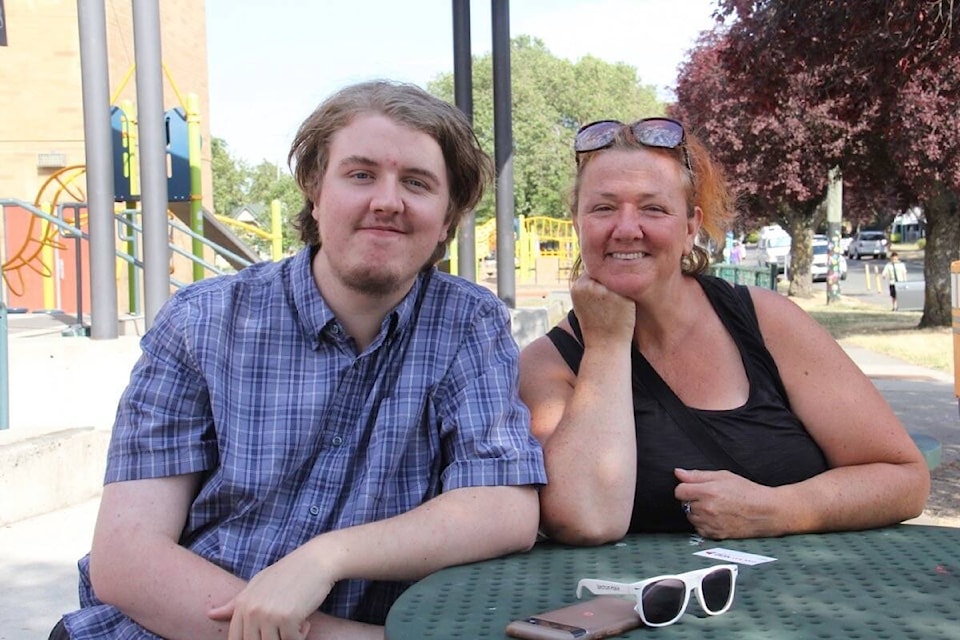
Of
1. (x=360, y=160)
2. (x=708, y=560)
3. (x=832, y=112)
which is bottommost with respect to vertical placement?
(x=708, y=560)

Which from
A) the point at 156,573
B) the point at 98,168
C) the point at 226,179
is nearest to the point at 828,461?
the point at 156,573

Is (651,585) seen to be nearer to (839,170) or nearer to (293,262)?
(293,262)

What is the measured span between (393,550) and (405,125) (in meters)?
0.80

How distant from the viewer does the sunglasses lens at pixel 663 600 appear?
169 cm

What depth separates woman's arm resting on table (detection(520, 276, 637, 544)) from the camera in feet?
7.23

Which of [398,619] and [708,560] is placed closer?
[398,619]

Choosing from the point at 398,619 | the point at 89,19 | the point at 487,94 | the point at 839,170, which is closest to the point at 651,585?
the point at 398,619

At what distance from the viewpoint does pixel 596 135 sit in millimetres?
2545

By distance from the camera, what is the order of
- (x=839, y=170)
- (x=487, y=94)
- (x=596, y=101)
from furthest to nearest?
(x=596, y=101) → (x=487, y=94) → (x=839, y=170)

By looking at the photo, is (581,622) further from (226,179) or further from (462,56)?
(226,179)

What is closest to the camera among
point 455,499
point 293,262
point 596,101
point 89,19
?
point 455,499

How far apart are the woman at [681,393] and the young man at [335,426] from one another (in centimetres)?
19

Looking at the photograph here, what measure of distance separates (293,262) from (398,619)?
34.2 inches

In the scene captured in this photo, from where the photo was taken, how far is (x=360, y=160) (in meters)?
2.16
